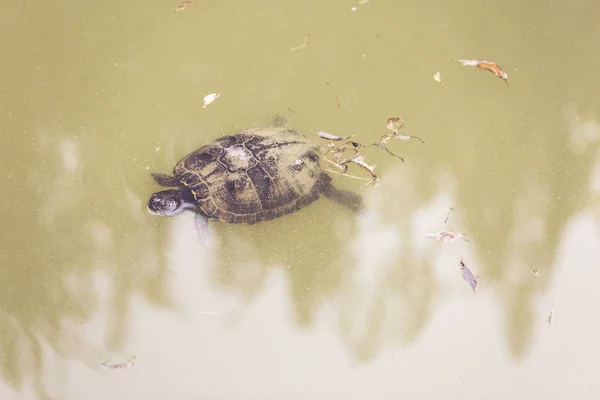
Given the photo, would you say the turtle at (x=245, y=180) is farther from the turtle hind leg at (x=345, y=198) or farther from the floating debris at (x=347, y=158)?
the floating debris at (x=347, y=158)

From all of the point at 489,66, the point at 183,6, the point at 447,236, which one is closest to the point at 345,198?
the point at 447,236

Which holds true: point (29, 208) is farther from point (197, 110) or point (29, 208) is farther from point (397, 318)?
point (397, 318)

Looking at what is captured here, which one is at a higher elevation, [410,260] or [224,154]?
[224,154]

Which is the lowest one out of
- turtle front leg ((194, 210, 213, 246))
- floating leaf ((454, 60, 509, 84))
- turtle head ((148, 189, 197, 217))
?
turtle front leg ((194, 210, 213, 246))

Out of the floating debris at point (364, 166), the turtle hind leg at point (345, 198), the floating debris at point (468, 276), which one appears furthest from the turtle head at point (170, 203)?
the floating debris at point (468, 276)

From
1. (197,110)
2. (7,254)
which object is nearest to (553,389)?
(197,110)

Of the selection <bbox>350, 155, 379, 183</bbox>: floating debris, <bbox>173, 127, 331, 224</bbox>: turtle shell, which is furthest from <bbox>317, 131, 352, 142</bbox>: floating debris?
<bbox>173, 127, 331, 224</bbox>: turtle shell

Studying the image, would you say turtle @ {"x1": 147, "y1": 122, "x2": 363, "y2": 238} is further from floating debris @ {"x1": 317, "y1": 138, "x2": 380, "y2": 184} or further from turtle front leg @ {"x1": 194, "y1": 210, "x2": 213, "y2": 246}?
floating debris @ {"x1": 317, "y1": 138, "x2": 380, "y2": 184}

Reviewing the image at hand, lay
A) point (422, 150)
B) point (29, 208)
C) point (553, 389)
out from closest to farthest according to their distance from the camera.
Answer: point (553, 389)
point (29, 208)
point (422, 150)
